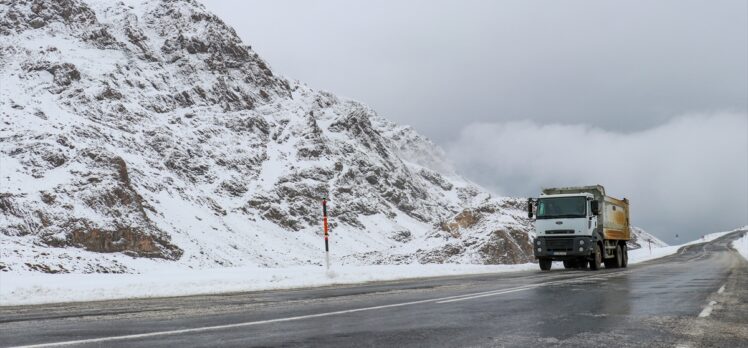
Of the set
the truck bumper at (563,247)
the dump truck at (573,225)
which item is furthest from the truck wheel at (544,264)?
the truck bumper at (563,247)

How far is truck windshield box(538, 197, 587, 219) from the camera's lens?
27.5 m

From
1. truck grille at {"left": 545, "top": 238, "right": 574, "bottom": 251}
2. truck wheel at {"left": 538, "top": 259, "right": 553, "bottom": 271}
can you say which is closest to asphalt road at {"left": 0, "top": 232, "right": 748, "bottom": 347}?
truck grille at {"left": 545, "top": 238, "right": 574, "bottom": 251}

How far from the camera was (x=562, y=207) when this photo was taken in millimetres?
27906

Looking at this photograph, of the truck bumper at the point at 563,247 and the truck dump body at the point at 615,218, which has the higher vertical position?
the truck dump body at the point at 615,218

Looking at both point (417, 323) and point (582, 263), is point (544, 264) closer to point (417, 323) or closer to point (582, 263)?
point (582, 263)

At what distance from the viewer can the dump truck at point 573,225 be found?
27.4 metres

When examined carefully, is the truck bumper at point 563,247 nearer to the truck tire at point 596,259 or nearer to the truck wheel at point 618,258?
the truck tire at point 596,259

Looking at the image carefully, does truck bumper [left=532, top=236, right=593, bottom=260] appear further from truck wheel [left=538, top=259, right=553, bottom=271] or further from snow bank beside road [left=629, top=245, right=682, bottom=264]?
snow bank beside road [left=629, top=245, right=682, bottom=264]

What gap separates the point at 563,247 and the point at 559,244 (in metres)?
0.21

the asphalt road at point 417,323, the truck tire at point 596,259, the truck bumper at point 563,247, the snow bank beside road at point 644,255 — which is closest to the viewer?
the asphalt road at point 417,323

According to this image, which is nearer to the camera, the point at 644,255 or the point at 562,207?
the point at 562,207

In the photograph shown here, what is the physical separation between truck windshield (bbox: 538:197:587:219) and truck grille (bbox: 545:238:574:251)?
1007 millimetres

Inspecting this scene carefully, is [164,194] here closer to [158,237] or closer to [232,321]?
[158,237]

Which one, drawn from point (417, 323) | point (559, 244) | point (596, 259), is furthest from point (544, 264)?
point (417, 323)
